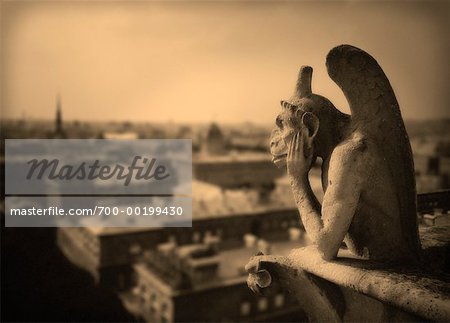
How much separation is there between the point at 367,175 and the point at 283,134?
1.36ft

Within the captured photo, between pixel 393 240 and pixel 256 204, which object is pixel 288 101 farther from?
pixel 256 204

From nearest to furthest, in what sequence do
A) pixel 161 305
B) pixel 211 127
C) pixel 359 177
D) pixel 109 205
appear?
pixel 359 177 → pixel 161 305 → pixel 109 205 → pixel 211 127

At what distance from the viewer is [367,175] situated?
1712mm

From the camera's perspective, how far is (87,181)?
1080cm

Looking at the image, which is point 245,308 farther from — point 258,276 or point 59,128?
point 59,128

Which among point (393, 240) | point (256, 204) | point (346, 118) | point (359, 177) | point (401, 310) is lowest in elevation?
point (256, 204)

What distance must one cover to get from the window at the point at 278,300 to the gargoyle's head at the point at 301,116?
8356 mm

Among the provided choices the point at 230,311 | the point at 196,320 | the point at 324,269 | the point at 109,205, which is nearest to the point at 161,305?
the point at 196,320

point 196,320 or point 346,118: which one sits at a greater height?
point 346,118

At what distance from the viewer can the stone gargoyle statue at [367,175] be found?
→ 1712 millimetres

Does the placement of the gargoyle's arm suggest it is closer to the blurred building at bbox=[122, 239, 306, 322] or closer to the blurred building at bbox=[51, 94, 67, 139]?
the blurred building at bbox=[122, 239, 306, 322]

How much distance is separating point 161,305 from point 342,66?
8.11m

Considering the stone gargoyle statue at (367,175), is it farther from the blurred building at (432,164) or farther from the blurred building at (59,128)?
the blurred building at (59,128)

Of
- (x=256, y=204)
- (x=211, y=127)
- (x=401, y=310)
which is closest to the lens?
(x=401, y=310)
